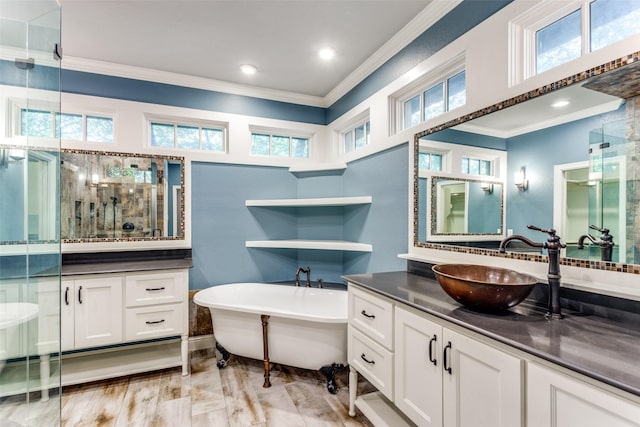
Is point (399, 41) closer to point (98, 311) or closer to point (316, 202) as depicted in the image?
point (316, 202)

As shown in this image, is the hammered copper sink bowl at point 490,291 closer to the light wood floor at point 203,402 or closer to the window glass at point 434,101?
the light wood floor at point 203,402

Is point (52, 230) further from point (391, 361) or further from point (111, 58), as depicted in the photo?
point (391, 361)

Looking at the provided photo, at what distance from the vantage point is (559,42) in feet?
4.84

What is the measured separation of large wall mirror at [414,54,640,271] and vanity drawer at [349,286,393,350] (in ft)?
2.22

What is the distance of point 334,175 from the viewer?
3395 millimetres

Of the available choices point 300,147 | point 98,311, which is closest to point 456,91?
point 300,147

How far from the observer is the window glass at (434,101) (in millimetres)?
2209

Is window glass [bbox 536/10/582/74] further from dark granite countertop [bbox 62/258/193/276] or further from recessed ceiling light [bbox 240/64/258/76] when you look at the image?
dark granite countertop [bbox 62/258/193/276]

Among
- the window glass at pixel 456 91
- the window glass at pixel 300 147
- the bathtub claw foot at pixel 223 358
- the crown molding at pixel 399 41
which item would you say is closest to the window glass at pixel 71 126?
the window glass at pixel 300 147

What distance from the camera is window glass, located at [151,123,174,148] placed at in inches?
120

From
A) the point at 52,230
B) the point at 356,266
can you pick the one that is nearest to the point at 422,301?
the point at 356,266

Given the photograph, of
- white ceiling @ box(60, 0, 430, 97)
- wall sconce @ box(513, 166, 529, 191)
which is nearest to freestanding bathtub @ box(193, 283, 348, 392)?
wall sconce @ box(513, 166, 529, 191)

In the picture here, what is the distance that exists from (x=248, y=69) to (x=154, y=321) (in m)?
2.39

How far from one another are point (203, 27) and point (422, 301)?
95.4 inches
